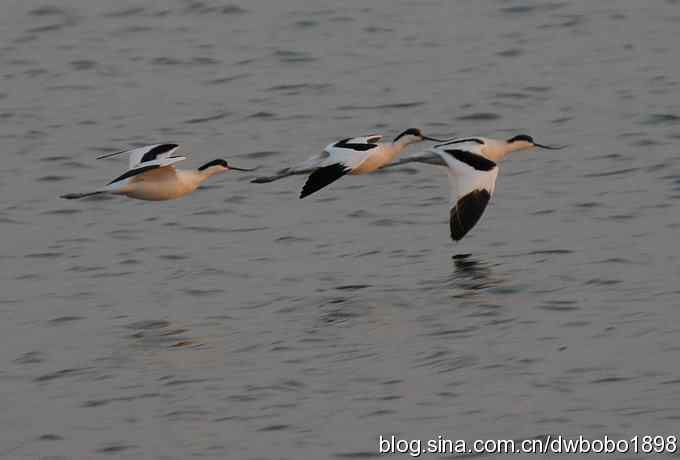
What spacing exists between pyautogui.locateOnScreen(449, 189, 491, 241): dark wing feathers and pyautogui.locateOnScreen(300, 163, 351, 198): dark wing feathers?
0.98m

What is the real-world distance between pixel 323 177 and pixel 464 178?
1.32 metres

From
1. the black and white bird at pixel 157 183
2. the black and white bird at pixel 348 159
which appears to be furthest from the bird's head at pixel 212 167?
the black and white bird at pixel 348 159

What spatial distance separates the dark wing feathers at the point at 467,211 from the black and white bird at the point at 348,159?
0.95 m

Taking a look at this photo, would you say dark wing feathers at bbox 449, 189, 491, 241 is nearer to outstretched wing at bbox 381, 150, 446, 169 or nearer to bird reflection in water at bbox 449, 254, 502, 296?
bird reflection in water at bbox 449, 254, 502, 296

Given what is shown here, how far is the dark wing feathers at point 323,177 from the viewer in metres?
15.7

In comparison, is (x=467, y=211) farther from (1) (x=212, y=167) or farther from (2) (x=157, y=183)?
(2) (x=157, y=183)

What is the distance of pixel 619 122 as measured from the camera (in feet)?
71.1

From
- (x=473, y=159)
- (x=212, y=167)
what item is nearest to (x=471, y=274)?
(x=473, y=159)

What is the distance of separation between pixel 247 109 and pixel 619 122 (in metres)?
4.36

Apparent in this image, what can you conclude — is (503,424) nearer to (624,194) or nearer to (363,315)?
(363,315)

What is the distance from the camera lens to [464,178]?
1656cm

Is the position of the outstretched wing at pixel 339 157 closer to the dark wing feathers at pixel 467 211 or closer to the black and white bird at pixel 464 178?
the black and white bird at pixel 464 178

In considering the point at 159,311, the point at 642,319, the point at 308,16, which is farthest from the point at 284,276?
the point at 308,16

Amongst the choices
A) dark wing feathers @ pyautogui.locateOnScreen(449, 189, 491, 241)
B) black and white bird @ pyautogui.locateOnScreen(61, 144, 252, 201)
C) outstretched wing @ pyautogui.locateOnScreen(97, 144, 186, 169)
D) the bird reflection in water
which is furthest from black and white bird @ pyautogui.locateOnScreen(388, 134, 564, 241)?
outstretched wing @ pyautogui.locateOnScreen(97, 144, 186, 169)
